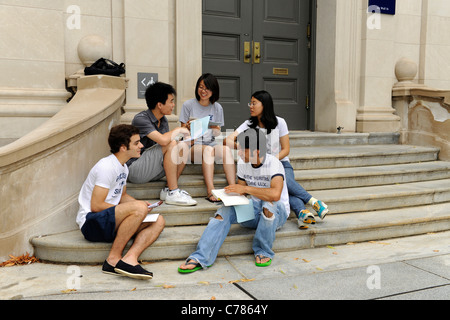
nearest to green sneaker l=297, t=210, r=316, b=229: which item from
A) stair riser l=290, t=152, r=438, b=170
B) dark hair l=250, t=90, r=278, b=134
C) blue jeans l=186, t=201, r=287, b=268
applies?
blue jeans l=186, t=201, r=287, b=268

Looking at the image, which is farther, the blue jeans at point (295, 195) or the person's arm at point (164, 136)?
the blue jeans at point (295, 195)

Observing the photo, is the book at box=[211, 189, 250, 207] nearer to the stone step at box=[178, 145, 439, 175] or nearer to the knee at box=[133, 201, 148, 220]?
the knee at box=[133, 201, 148, 220]

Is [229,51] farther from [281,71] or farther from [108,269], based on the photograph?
[108,269]

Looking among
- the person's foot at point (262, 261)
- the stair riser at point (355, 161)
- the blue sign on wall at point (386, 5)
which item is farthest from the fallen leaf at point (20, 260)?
the blue sign on wall at point (386, 5)

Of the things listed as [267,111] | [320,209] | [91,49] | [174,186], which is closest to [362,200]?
[320,209]

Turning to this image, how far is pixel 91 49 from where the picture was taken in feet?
19.7

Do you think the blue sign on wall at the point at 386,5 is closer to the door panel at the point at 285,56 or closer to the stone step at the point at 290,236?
the door panel at the point at 285,56

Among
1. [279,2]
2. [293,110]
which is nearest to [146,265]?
[293,110]

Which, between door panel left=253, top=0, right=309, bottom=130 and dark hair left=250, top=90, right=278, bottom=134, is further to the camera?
door panel left=253, top=0, right=309, bottom=130

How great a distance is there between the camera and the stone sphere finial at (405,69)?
818 centimetres

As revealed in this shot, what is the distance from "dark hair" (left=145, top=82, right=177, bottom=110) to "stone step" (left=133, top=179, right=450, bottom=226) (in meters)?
1.07

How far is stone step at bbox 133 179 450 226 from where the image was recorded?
447cm

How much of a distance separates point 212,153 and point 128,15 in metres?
2.72

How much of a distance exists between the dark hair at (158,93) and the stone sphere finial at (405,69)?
5400 mm
